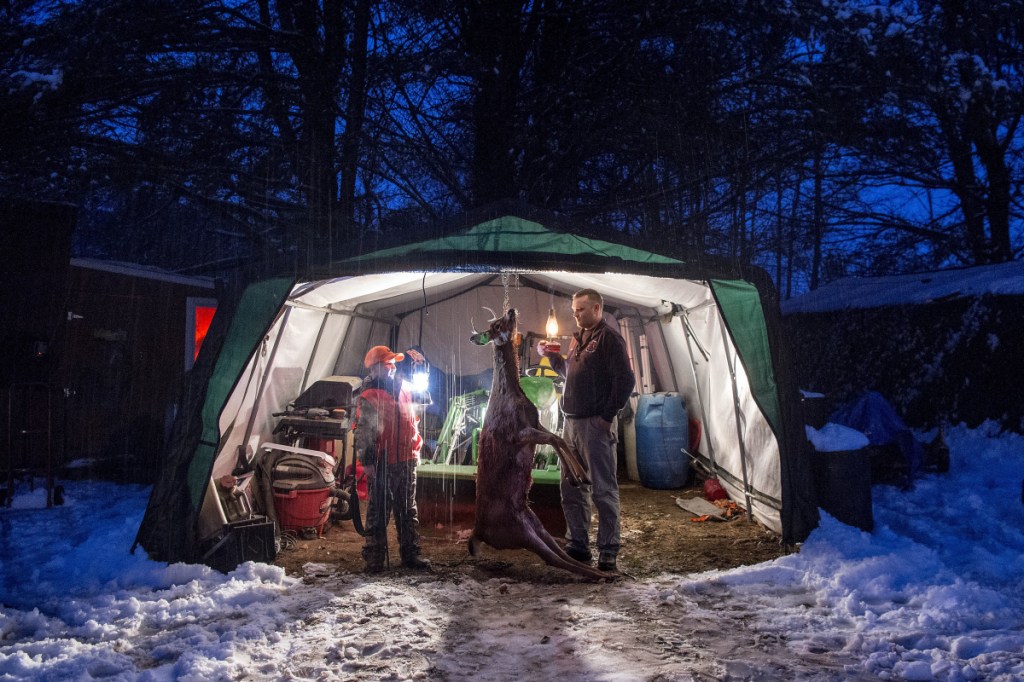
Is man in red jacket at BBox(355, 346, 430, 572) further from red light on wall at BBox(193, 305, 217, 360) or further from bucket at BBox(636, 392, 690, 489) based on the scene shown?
red light on wall at BBox(193, 305, 217, 360)

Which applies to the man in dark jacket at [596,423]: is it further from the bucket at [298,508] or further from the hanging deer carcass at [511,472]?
the bucket at [298,508]

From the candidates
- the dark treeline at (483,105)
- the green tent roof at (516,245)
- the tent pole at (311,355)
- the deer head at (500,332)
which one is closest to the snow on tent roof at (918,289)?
the dark treeline at (483,105)

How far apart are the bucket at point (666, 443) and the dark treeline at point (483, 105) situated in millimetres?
3802

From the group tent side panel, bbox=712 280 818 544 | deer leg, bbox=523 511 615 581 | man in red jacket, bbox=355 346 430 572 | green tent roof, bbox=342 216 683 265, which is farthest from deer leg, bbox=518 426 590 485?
tent side panel, bbox=712 280 818 544

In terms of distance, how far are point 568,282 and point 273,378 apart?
170 inches

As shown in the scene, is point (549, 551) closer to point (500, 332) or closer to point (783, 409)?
point (500, 332)

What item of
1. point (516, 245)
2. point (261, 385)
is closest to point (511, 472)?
point (516, 245)

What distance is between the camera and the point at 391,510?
→ 18.4 feet

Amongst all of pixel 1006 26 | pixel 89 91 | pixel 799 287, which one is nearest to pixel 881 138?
pixel 1006 26

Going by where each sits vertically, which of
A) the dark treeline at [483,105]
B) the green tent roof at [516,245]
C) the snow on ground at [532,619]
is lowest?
the snow on ground at [532,619]

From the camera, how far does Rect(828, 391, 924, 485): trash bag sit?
27.2 feet

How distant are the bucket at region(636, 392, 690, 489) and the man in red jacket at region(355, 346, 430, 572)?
13.9 ft

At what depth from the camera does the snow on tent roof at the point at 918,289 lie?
922 centimetres

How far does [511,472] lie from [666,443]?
173 inches
